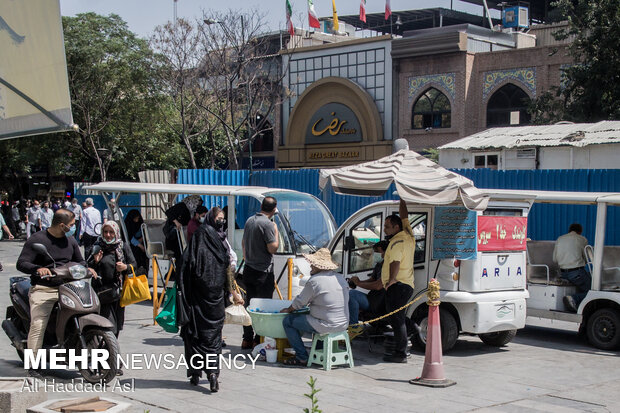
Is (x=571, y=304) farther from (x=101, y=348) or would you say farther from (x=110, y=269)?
(x=101, y=348)

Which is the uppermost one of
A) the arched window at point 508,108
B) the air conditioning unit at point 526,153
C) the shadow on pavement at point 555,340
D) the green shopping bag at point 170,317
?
the arched window at point 508,108

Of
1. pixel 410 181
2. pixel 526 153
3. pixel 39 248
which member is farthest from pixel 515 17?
pixel 39 248

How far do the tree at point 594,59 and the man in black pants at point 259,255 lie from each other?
55.7 feet

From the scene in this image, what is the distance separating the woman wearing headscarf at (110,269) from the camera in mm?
8125

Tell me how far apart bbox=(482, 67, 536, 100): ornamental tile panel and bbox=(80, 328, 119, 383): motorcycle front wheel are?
1102 inches

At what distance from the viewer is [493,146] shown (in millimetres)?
21047

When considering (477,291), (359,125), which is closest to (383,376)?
(477,291)

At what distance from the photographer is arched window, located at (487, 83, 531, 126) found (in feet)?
108

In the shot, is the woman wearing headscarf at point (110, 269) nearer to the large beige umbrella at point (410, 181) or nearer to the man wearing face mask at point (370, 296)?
the man wearing face mask at point (370, 296)

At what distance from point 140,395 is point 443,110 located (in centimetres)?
2962

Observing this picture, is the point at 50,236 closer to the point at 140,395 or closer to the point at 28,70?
the point at 140,395

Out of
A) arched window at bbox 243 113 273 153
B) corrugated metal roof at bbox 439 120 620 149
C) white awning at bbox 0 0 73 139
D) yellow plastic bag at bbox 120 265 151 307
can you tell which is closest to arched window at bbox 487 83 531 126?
corrugated metal roof at bbox 439 120 620 149

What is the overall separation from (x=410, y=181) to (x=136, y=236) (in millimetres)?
6753

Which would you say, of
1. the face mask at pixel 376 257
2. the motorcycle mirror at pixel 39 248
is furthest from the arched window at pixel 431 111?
the motorcycle mirror at pixel 39 248
